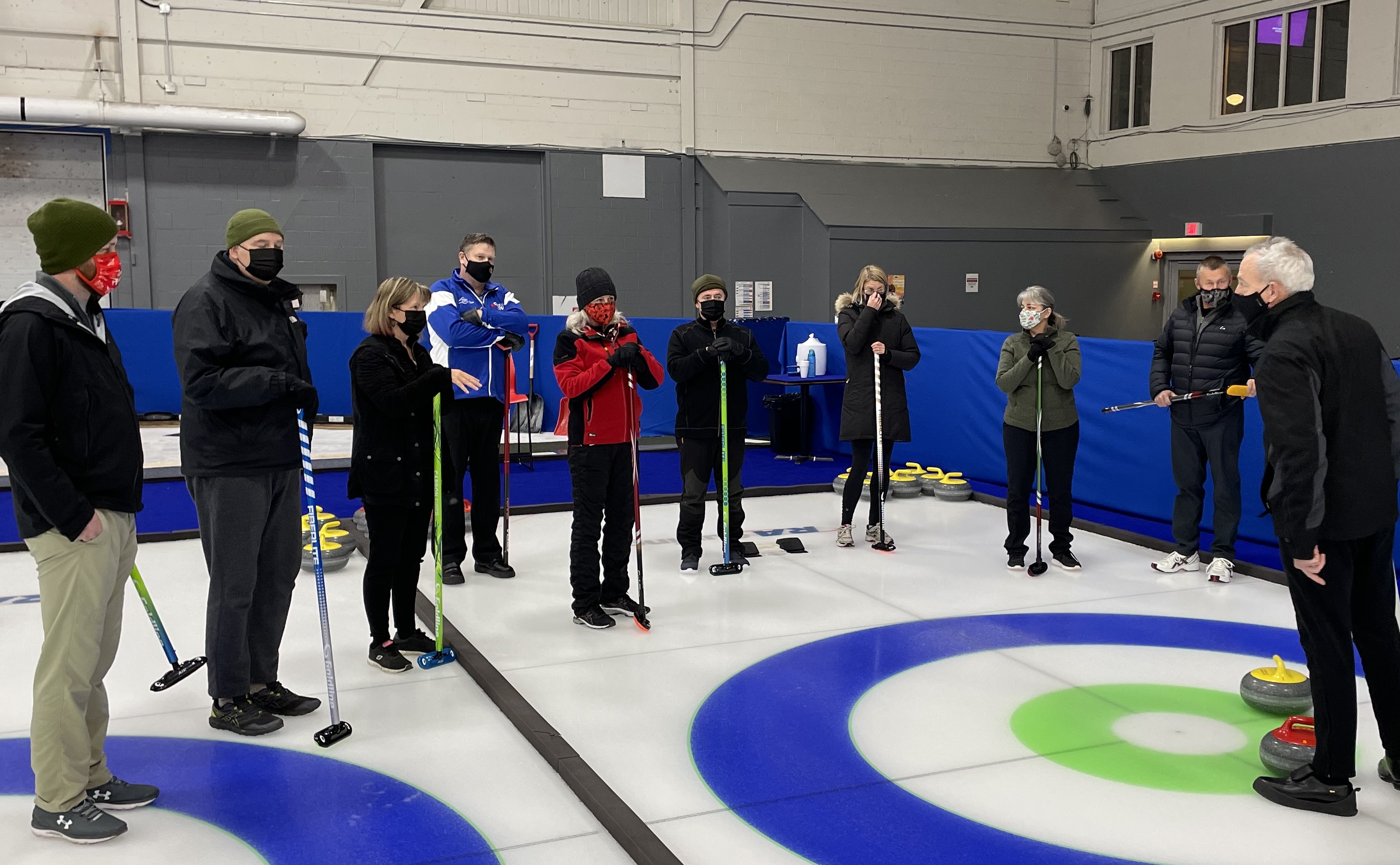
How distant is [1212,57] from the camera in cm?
1625

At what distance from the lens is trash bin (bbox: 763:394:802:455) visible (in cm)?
1195

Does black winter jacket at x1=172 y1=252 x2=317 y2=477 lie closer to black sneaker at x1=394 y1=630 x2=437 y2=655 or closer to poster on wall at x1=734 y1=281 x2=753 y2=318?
black sneaker at x1=394 y1=630 x2=437 y2=655

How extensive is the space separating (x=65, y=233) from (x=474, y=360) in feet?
10.1

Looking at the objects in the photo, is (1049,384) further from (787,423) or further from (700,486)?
(787,423)

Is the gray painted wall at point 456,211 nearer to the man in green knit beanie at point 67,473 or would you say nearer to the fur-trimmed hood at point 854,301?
the fur-trimmed hood at point 854,301

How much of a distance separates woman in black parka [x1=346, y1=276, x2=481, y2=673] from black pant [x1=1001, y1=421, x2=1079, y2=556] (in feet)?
11.7

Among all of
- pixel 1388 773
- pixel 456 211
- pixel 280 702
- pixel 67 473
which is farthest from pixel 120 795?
pixel 456 211

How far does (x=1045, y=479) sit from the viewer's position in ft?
22.5

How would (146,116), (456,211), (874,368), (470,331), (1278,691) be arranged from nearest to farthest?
(1278,691), (470,331), (874,368), (146,116), (456,211)

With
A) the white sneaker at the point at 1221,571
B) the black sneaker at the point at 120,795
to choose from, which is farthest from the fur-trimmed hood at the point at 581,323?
the white sneaker at the point at 1221,571

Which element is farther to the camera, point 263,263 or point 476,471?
point 476,471

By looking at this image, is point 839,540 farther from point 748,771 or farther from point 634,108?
point 634,108

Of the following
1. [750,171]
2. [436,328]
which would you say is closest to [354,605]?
[436,328]

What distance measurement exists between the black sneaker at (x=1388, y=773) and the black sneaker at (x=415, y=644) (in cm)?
374
